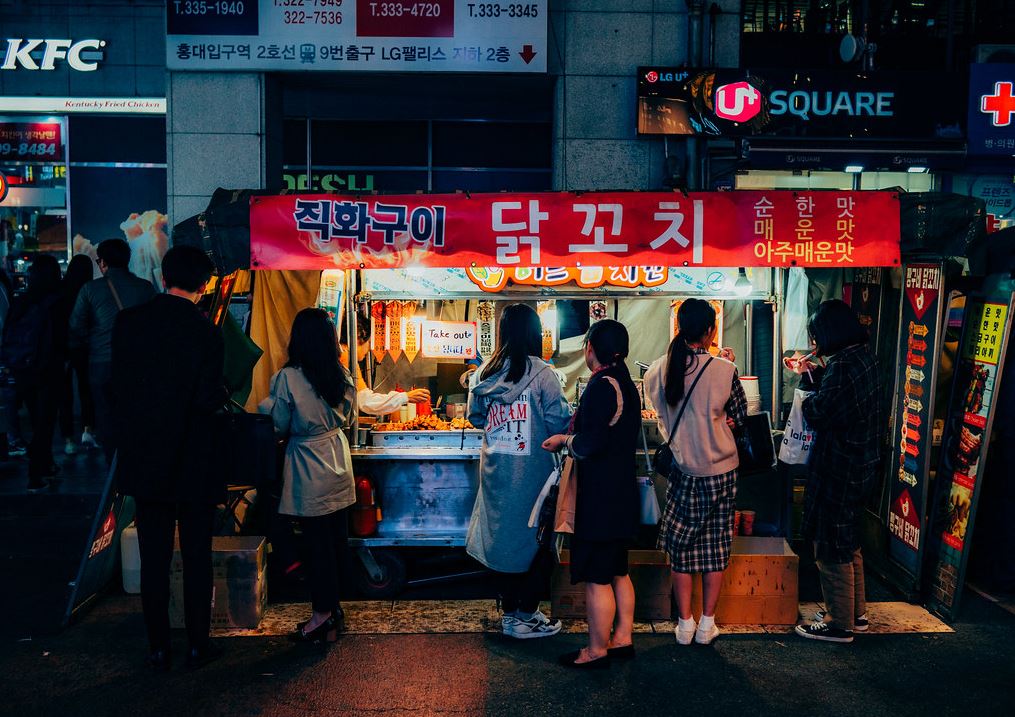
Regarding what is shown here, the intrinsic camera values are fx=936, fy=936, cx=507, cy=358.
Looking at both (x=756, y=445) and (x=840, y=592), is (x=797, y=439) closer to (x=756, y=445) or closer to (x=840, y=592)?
(x=756, y=445)

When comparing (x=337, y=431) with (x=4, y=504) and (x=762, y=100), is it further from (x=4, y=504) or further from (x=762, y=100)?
(x=762, y=100)

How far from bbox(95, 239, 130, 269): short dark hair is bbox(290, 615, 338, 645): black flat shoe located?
367 cm

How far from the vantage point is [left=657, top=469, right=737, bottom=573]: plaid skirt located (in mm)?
5484

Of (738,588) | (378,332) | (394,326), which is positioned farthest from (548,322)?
(738,588)

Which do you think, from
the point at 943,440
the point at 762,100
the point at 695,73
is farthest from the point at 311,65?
the point at 943,440

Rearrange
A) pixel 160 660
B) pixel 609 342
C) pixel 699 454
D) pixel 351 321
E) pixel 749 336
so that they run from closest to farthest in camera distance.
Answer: pixel 609 342 < pixel 160 660 < pixel 699 454 < pixel 351 321 < pixel 749 336

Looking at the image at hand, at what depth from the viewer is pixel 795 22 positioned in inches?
441

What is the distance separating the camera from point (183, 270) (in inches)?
199

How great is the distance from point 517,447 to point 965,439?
9.84 ft

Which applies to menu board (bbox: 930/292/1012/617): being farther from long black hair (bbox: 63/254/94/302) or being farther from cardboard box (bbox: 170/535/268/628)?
long black hair (bbox: 63/254/94/302)

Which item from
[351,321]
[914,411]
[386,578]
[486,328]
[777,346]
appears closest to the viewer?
[914,411]

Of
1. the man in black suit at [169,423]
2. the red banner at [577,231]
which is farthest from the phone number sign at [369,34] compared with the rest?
the man in black suit at [169,423]

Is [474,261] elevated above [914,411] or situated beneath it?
elevated above

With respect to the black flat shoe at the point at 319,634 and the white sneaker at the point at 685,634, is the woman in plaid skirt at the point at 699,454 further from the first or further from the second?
the black flat shoe at the point at 319,634
